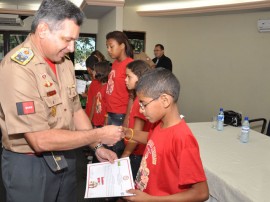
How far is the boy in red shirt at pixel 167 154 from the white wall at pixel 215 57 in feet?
13.3

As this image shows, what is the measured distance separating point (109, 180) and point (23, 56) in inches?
28.2

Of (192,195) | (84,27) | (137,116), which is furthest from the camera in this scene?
(84,27)

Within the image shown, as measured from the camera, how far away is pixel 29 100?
1208mm

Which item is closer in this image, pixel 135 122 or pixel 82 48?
pixel 135 122

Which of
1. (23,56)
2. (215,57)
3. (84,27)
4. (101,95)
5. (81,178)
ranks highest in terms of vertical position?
(84,27)

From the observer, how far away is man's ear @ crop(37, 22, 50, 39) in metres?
1.25

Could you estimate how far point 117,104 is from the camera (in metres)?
2.84

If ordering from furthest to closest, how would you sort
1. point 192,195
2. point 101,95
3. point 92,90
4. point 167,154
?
point 92,90
point 101,95
point 167,154
point 192,195

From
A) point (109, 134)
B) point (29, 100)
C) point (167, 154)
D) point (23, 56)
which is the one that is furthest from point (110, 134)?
point (23, 56)

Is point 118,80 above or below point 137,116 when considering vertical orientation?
above

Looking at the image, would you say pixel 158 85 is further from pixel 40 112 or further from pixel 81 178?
pixel 81 178

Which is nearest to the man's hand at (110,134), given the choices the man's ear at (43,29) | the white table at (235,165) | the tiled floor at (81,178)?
the man's ear at (43,29)

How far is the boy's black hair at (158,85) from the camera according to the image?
130 centimetres

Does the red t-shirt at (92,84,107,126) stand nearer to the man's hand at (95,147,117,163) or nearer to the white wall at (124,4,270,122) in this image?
the man's hand at (95,147,117,163)
